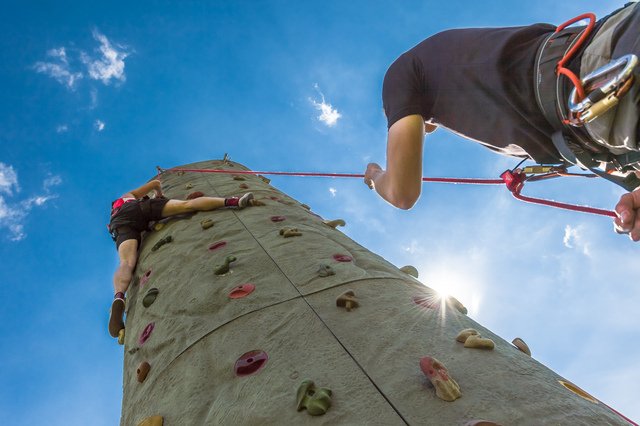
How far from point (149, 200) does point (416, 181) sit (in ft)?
11.5

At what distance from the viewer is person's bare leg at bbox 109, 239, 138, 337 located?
11.3ft

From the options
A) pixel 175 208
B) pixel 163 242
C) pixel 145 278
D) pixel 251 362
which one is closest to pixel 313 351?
pixel 251 362

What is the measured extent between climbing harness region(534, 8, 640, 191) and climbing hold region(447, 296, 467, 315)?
35.9 inches

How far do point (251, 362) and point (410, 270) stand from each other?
1454 millimetres

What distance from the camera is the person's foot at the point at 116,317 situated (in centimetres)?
343

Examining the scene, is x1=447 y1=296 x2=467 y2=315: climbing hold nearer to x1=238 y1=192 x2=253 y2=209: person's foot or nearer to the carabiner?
the carabiner

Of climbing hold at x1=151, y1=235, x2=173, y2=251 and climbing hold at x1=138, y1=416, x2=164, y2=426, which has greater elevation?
climbing hold at x1=151, y1=235, x2=173, y2=251

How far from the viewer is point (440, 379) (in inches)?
51.4

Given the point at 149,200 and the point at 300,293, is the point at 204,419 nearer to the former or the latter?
the point at 300,293

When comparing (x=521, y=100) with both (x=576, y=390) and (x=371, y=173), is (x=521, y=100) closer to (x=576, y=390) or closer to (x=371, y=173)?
(x=371, y=173)

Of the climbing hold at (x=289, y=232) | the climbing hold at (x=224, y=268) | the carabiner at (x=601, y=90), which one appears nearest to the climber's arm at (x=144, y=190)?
the climbing hold at (x=289, y=232)

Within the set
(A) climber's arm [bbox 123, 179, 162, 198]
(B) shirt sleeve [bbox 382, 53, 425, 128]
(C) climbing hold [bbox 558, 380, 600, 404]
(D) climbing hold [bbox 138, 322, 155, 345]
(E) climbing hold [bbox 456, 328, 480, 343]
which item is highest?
(A) climber's arm [bbox 123, 179, 162, 198]

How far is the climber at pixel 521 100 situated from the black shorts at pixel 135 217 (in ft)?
10.2

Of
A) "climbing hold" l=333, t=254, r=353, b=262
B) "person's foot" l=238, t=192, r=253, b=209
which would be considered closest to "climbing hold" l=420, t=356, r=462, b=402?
"climbing hold" l=333, t=254, r=353, b=262
